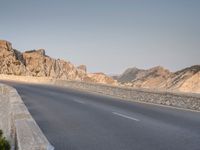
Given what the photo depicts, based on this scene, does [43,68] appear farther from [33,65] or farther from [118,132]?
[118,132]

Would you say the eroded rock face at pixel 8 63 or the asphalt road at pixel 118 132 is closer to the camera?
the asphalt road at pixel 118 132

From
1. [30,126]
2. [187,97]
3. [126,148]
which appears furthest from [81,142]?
[187,97]

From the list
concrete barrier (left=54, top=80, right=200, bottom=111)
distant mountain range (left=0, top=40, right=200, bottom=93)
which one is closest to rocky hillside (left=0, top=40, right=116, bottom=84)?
distant mountain range (left=0, top=40, right=200, bottom=93)

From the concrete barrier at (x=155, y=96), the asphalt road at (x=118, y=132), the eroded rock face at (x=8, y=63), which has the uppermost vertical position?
the eroded rock face at (x=8, y=63)

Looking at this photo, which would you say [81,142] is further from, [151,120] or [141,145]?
[151,120]

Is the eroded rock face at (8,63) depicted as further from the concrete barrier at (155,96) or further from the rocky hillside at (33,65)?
the concrete barrier at (155,96)

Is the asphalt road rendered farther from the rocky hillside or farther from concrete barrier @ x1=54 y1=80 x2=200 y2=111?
the rocky hillside

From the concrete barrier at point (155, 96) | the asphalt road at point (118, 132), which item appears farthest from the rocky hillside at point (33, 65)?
the asphalt road at point (118, 132)

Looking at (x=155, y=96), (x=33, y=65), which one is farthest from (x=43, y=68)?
(x=155, y=96)

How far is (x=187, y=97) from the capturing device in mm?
19562

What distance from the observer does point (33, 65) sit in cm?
14512

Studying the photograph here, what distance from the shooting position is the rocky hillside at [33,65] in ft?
400

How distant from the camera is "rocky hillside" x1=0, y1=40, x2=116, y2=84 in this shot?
121938mm

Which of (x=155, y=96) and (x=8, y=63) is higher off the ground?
(x=8, y=63)
